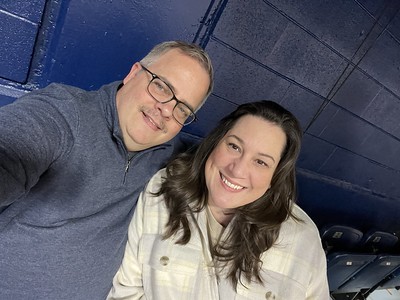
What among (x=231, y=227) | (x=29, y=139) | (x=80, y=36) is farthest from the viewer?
(x=80, y=36)

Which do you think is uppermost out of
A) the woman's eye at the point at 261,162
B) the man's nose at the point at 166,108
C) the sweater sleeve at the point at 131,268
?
the man's nose at the point at 166,108

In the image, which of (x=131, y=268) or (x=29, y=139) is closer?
(x=29, y=139)

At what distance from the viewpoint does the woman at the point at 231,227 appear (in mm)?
1222

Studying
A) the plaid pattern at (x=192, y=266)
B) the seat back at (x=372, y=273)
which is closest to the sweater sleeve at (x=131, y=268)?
the plaid pattern at (x=192, y=266)

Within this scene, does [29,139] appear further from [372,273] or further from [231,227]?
[372,273]

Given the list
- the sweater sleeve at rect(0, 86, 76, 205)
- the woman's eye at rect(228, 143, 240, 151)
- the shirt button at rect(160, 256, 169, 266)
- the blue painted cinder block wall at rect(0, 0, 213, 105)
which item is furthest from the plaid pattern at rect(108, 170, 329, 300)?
the blue painted cinder block wall at rect(0, 0, 213, 105)

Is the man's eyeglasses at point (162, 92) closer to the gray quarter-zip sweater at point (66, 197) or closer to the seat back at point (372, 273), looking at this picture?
the gray quarter-zip sweater at point (66, 197)

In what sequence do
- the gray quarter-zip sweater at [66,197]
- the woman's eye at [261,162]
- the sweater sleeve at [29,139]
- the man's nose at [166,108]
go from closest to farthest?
the sweater sleeve at [29,139] < the gray quarter-zip sweater at [66,197] < the man's nose at [166,108] < the woman's eye at [261,162]

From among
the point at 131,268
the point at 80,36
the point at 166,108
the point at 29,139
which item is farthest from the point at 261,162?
the point at 80,36

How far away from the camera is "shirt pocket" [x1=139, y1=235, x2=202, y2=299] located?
1246 millimetres

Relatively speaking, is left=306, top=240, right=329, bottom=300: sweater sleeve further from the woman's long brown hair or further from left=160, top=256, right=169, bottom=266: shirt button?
left=160, top=256, right=169, bottom=266: shirt button

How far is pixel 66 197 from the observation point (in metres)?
0.97

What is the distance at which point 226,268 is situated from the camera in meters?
1.29

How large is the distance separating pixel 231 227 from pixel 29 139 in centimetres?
92
